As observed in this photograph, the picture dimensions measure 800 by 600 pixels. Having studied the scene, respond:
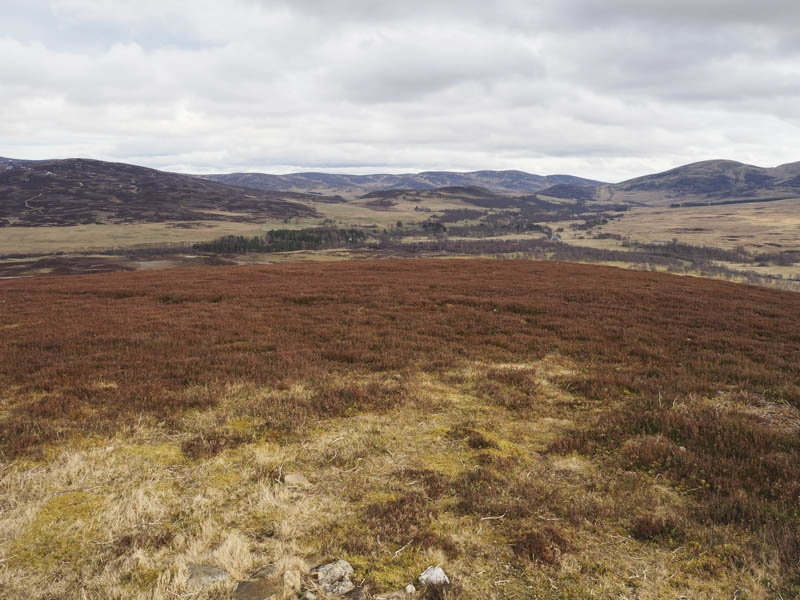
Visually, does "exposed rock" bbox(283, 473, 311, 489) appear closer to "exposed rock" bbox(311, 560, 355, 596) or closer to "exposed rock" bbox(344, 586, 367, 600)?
"exposed rock" bbox(311, 560, 355, 596)

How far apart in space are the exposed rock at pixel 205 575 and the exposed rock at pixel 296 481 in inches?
73.3

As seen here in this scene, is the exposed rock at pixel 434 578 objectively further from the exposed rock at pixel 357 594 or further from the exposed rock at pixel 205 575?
the exposed rock at pixel 205 575

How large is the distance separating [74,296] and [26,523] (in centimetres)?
2478

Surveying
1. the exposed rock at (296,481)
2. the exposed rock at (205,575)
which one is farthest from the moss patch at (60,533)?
the exposed rock at (296,481)

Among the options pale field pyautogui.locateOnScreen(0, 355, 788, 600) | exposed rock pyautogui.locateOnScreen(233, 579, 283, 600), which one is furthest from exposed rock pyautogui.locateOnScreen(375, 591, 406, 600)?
exposed rock pyautogui.locateOnScreen(233, 579, 283, 600)

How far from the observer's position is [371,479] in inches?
287

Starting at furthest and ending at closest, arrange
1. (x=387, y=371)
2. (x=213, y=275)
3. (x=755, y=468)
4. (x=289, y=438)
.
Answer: (x=213, y=275), (x=387, y=371), (x=289, y=438), (x=755, y=468)

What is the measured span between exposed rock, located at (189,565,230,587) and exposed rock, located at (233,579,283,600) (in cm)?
28

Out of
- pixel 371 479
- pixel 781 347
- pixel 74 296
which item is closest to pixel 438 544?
pixel 371 479

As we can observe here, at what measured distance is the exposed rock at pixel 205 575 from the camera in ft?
16.6

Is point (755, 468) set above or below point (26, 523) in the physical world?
above

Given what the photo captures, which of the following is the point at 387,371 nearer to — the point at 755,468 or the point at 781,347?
the point at 755,468

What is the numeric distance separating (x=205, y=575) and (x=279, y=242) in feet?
556

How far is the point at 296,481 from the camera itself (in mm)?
7164
